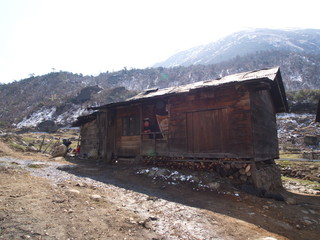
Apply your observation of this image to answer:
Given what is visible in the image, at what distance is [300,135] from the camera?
105 ft

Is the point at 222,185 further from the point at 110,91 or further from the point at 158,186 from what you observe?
the point at 110,91

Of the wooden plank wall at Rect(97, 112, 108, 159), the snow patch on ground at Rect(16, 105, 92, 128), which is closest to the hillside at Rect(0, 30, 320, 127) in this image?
the snow patch on ground at Rect(16, 105, 92, 128)

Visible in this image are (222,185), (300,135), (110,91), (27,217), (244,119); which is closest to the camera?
(27,217)

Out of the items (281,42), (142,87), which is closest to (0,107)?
(142,87)

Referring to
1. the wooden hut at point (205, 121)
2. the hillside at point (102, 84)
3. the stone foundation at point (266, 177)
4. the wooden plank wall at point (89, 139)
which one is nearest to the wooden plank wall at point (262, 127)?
the wooden hut at point (205, 121)

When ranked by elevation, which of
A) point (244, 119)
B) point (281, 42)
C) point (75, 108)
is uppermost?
point (281, 42)

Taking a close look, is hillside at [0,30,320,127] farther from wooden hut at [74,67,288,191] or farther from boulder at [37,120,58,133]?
wooden hut at [74,67,288,191]

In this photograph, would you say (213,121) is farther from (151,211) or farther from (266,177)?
(151,211)

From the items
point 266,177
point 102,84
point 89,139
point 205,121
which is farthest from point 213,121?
point 102,84

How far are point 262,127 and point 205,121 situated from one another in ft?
9.34

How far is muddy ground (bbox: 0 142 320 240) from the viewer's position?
13.7ft

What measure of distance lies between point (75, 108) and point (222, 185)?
61700 millimetres

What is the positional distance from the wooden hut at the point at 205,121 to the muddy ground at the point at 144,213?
6.63ft

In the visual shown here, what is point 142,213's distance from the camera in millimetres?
5344
